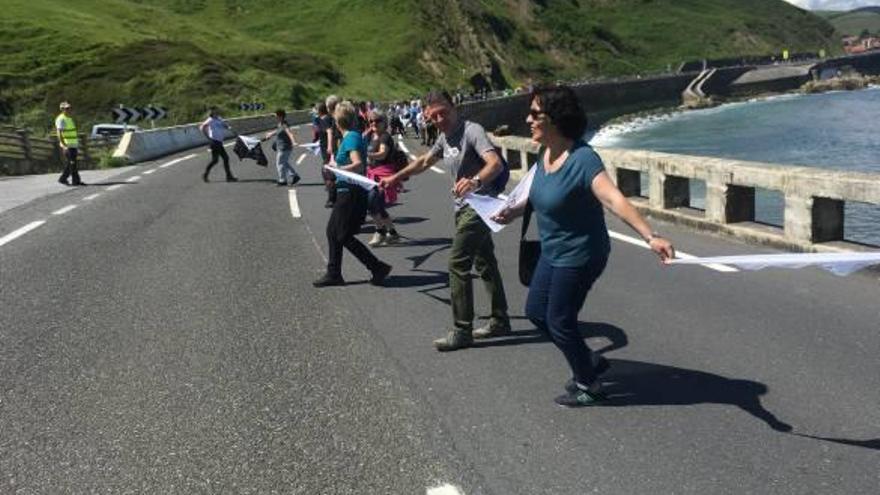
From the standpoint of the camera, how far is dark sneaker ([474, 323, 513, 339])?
6.63 m

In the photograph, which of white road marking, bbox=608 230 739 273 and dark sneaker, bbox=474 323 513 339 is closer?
dark sneaker, bbox=474 323 513 339

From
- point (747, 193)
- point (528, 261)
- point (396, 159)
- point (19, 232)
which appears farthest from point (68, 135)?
point (528, 261)

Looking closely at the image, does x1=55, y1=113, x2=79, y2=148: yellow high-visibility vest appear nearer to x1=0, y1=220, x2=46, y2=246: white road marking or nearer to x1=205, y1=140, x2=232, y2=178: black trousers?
x1=205, y1=140, x2=232, y2=178: black trousers

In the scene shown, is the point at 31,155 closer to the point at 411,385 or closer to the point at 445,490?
the point at 411,385

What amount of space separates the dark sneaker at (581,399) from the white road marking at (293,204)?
9730mm

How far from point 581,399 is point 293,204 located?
1152cm

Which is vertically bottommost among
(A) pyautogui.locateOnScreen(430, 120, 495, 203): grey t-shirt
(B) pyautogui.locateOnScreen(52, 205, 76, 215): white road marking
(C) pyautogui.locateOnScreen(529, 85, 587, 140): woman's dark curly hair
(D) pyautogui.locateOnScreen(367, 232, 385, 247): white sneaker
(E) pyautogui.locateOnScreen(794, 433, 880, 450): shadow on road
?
(D) pyautogui.locateOnScreen(367, 232, 385, 247): white sneaker

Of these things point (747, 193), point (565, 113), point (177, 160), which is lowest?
point (177, 160)

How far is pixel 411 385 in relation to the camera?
18.3ft

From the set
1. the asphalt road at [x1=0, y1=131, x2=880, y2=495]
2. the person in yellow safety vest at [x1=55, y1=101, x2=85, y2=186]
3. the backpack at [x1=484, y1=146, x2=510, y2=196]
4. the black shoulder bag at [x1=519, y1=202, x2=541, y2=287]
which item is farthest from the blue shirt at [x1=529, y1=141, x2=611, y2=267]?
the person in yellow safety vest at [x1=55, y1=101, x2=85, y2=186]

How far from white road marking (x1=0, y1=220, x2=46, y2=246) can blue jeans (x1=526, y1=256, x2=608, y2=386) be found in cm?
922

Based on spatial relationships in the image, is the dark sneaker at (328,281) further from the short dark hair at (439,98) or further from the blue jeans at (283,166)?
the blue jeans at (283,166)

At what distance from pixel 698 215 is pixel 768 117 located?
7953cm

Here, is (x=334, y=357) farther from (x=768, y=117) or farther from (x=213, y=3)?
(x=213, y=3)
